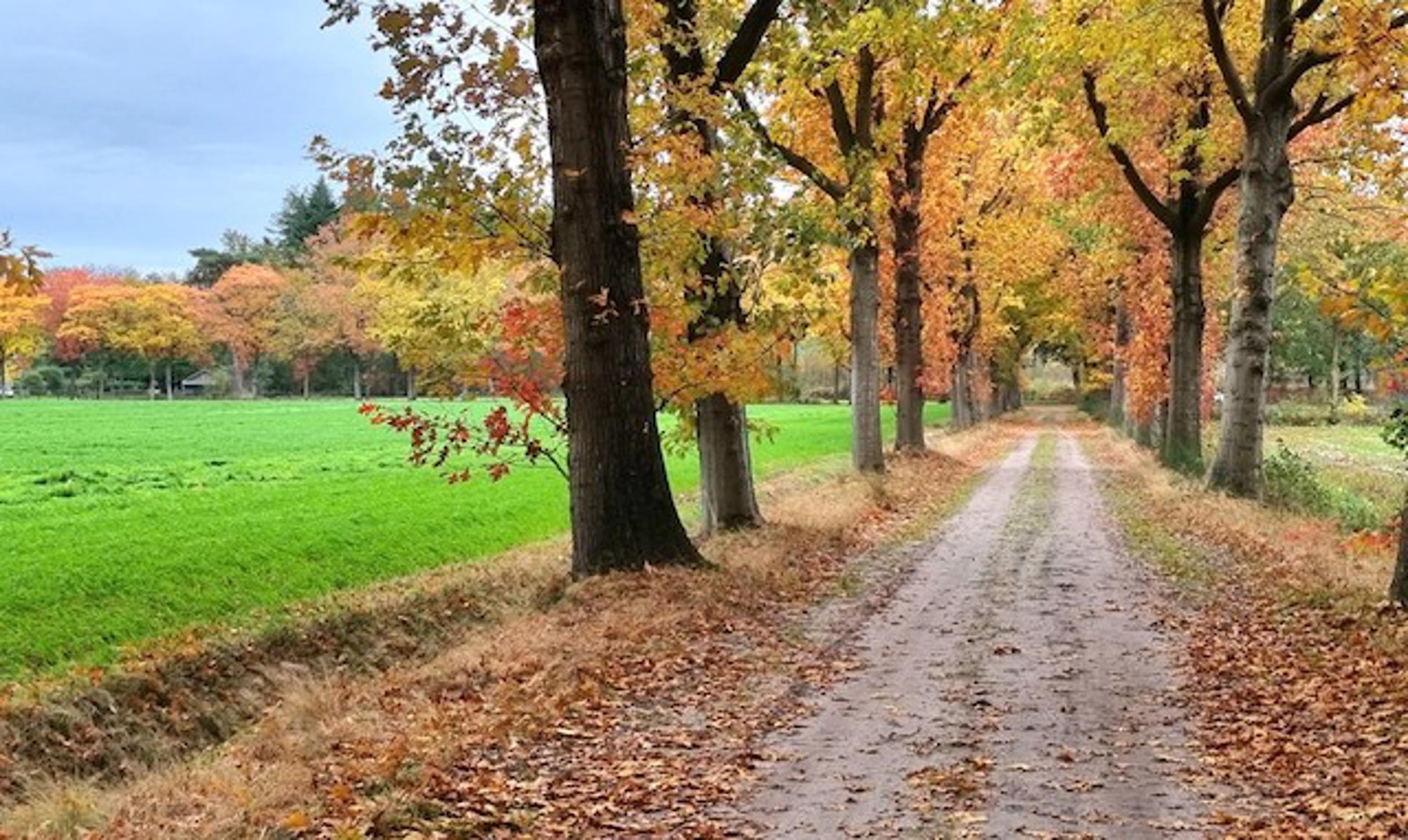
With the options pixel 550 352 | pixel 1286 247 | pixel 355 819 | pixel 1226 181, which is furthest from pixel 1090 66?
pixel 355 819

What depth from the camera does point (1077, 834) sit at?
5.04 metres

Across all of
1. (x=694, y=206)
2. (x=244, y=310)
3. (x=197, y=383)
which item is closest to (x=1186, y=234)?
(x=694, y=206)

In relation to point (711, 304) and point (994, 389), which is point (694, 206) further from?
point (994, 389)

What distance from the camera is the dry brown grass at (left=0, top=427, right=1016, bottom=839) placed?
5.38m

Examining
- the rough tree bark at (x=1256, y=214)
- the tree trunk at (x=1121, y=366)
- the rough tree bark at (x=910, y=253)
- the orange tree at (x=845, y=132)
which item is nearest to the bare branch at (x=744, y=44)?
the orange tree at (x=845, y=132)

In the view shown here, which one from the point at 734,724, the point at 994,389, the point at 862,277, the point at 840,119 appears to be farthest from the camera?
the point at 994,389

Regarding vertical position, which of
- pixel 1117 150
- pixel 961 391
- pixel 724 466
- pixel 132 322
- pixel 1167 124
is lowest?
pixel 724 466

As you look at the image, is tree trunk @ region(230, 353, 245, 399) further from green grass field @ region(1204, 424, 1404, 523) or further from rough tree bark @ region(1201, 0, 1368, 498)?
rough tree bark @ region(1201, 0, 1368, 498)

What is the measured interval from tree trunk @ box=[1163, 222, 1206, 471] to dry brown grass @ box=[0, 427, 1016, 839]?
15.5 meters

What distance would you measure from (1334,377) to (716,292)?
2594 inches

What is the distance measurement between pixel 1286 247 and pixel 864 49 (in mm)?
14570

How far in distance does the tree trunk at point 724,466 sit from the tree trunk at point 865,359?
712 centimetres

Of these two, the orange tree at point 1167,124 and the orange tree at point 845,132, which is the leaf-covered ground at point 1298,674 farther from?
the orange tree at point 1167,124

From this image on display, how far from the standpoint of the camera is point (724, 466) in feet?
49.8
